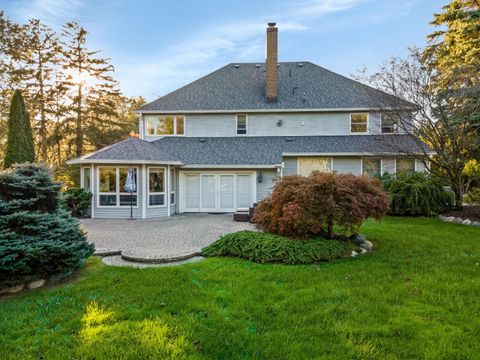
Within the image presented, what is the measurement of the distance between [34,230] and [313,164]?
44.6 ft

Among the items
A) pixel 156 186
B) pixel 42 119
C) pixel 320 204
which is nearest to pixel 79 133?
pixel 42 119

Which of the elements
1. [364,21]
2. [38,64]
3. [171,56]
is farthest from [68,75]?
[364,21]

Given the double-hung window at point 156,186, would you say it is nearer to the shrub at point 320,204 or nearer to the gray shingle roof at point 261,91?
Result: the gray shingle roof at point 261,91

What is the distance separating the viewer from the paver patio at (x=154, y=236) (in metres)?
6.81

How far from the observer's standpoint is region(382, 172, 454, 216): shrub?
12484mm

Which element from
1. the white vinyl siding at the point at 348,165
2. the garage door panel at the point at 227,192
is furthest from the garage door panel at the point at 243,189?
the white vinyl siding at the point at 348,165

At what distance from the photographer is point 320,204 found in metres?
6.79

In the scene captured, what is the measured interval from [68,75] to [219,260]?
25.2 m

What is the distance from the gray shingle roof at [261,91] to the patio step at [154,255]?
11933mm

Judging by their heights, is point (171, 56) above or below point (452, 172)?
above

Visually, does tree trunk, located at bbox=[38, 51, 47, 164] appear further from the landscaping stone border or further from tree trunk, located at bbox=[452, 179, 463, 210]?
tree trunk, located at bbox=[452, 179, 463, 210]

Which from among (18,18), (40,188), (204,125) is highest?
(18,18)

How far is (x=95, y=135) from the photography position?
81.0 feet

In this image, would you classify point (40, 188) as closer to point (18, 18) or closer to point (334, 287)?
point (334, 287)
